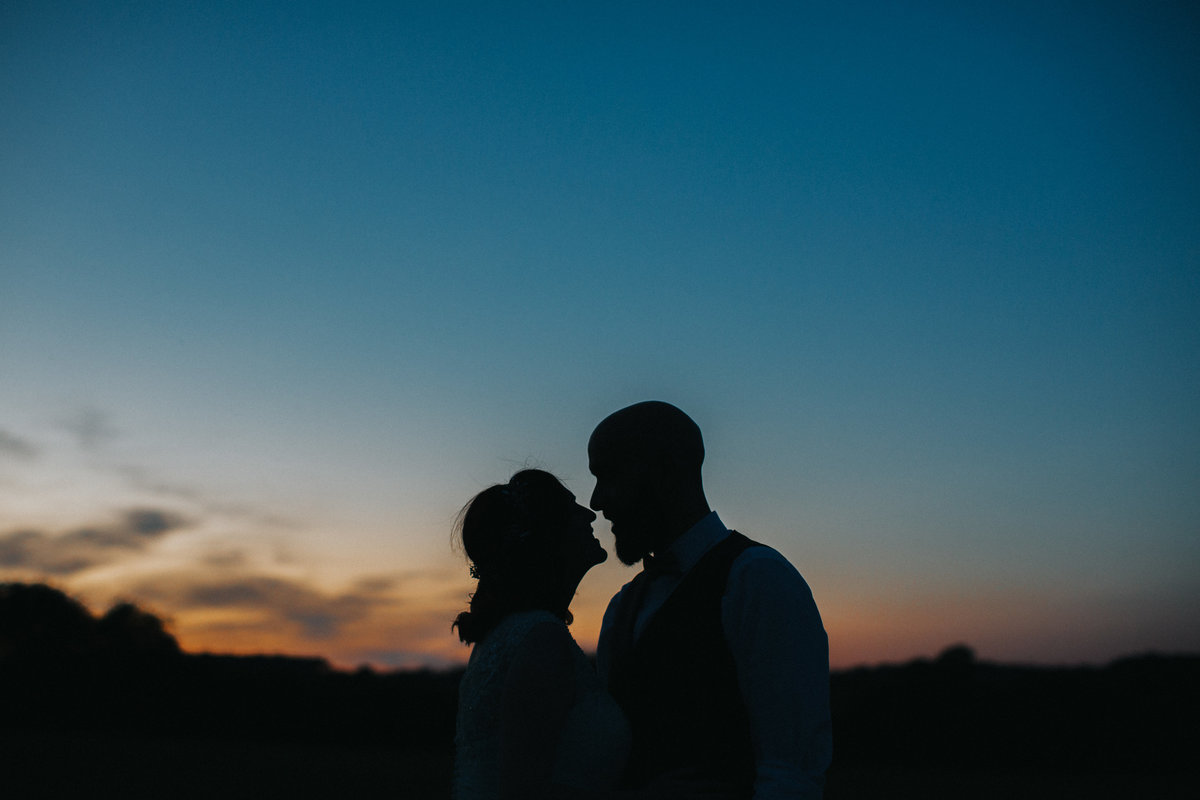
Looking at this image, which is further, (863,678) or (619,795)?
(863,678)

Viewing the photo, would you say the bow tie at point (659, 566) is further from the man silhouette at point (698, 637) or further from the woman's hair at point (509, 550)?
the woman's hair at point (509, 550)

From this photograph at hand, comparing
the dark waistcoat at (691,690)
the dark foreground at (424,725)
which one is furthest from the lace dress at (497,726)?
the dark foreground at (424,725)

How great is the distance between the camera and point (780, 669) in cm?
296

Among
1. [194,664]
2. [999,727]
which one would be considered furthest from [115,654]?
[999,727]

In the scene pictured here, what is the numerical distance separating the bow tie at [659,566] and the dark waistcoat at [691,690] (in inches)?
4.9

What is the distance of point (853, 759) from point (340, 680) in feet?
58.6

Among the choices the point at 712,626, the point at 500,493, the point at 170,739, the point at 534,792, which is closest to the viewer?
the point at 534,792

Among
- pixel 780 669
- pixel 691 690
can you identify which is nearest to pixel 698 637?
pixel 691 690

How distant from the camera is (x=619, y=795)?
9.68 ft

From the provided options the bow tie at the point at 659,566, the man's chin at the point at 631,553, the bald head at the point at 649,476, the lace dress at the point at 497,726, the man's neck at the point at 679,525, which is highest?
the bald head at the point at 649,476

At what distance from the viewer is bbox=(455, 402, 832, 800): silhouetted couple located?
293 centimetres

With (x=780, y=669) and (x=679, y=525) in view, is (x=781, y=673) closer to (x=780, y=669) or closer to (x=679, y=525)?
(x=780, y=669)

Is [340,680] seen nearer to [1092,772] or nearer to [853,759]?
[853,759]

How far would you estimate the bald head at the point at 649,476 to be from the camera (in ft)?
11.7
